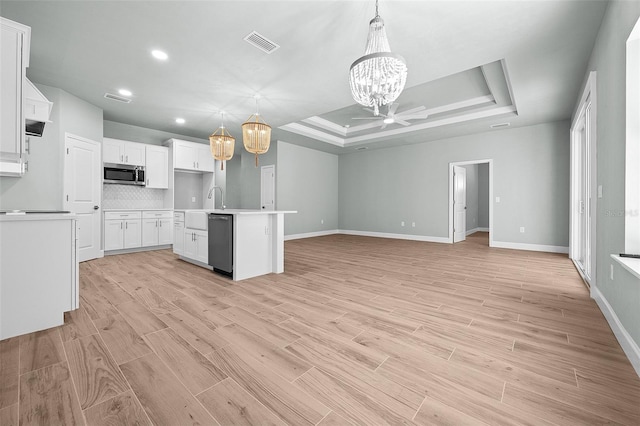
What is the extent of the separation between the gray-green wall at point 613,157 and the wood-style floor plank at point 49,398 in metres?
3.17

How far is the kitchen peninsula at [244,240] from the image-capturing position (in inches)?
138

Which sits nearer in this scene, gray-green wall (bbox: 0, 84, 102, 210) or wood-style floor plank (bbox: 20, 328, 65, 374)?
wood-style floor plank (bbox: 20, 328, 65, 374)

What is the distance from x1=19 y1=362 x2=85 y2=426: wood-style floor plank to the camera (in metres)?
1.22

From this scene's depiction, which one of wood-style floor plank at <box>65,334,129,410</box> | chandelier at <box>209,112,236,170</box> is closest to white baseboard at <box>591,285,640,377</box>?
wood-style floor plank at <box>65,334,129,410</box>

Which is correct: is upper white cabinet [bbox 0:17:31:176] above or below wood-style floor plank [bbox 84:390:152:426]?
above

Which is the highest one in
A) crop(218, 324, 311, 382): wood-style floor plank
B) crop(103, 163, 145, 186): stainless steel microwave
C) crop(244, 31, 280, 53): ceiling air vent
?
crop(244, 31, 280, 53): ceiling air vent

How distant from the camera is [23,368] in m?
1.60

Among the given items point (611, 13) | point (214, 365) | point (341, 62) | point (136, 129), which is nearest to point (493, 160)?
point (611, 13)

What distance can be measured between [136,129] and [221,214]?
420 cm

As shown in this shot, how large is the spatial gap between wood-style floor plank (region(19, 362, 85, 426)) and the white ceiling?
A: 116 inches

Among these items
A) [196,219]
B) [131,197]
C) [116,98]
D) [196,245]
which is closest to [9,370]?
[196,245]

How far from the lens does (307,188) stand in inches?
328

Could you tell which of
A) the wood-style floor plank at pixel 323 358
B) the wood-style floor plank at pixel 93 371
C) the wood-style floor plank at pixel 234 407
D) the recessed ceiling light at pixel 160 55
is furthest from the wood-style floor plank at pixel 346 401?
the recessed ceiling light at pixel 160 55

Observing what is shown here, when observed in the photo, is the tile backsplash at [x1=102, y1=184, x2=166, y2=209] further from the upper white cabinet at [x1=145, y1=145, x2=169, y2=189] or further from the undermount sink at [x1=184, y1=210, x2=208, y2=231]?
the undermount sink at [x1=184, y1=210, x2=208, y2=231]
